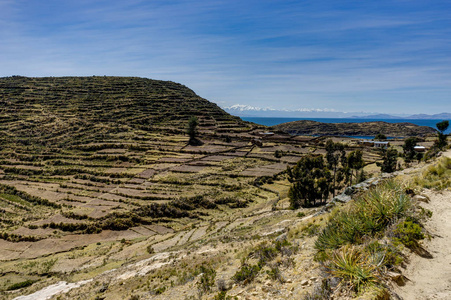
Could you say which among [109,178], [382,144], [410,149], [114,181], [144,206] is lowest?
[144,206]

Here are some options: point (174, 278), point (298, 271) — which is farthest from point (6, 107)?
point (298, 271)

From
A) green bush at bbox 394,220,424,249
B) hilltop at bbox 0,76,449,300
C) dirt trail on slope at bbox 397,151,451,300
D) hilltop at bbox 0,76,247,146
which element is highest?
hilltop at bbox 0,76,247,146

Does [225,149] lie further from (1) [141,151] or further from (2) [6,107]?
(2) [6,107]

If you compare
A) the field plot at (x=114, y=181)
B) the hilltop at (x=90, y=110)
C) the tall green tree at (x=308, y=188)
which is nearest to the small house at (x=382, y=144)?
the field plot at (x=114, y=181)

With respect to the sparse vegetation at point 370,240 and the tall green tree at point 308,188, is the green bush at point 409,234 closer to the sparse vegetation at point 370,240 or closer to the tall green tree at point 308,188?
the sparse vegetation at point 370,240

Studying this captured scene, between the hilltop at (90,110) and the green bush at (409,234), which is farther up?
the hilltop at (90,110)

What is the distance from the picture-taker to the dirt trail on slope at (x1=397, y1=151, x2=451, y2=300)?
6.00 metres

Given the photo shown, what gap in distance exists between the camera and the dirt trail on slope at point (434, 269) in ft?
19.7

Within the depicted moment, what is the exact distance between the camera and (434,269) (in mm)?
6844

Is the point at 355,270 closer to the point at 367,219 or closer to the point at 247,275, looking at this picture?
the point at 367,219

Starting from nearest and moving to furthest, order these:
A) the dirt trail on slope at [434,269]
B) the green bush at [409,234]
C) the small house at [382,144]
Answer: the dirt trail on slope at [434,269]
the green bush at [409,234]
the small house at [382,144]

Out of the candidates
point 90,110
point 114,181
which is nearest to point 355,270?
point 114,181

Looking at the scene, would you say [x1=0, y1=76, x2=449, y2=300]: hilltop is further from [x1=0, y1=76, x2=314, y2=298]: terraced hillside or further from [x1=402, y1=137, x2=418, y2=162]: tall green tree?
[x1=402, y1=137, x2=418, y2=162]: tall green tree

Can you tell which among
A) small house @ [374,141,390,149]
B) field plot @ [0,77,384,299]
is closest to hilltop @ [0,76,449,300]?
field plot @ [0,77,384,299]
